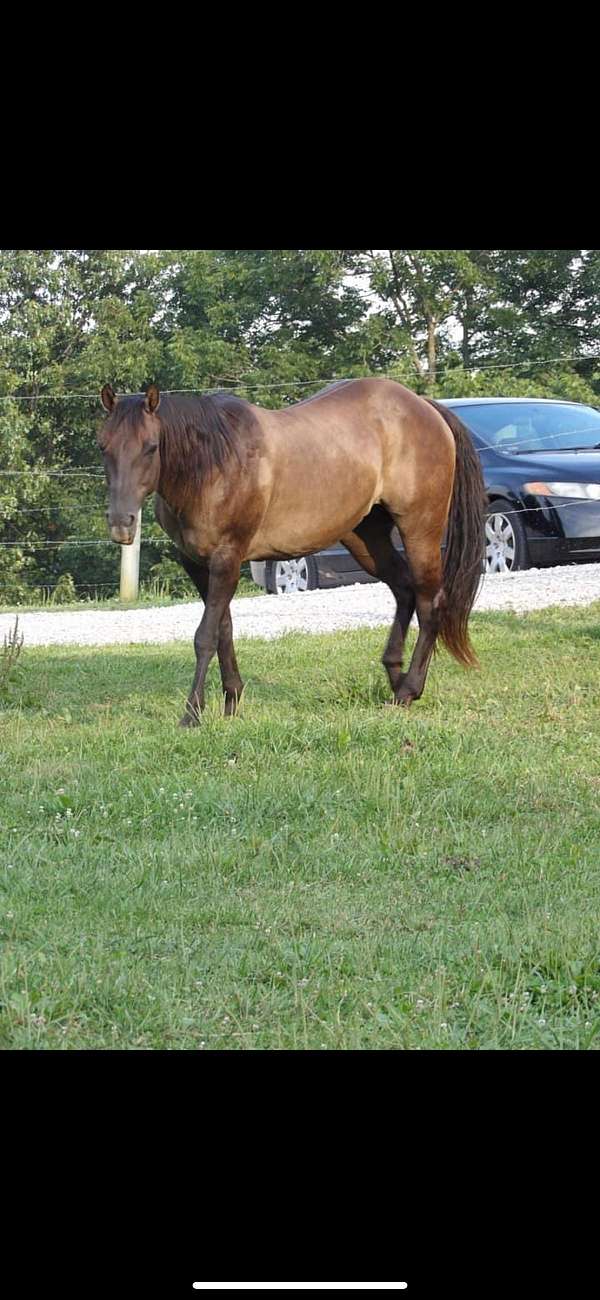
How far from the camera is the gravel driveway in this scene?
12.0 metres

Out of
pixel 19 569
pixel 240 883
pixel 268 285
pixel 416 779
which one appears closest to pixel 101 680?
pixel 416 779

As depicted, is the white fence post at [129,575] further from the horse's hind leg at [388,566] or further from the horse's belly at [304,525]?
the horse's belly at [304,525]

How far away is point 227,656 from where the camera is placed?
768cm

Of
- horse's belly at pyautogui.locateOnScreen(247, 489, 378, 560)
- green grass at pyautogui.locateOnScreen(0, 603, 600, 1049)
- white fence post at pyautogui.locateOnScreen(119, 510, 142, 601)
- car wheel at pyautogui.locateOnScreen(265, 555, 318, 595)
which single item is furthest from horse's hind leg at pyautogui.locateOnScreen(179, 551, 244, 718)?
white fence post at pyautogui.locateOnScreen(119, 510, 142, 601)

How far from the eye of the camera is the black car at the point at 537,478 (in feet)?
43.0

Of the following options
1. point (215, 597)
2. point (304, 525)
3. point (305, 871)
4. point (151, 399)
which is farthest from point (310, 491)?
point (305, 871)

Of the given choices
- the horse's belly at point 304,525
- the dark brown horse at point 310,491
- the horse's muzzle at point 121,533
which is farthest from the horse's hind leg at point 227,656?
the horse's muzzle at point 121,533

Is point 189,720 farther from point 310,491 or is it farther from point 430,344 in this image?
point 430,344

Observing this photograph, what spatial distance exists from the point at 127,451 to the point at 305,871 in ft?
9.52

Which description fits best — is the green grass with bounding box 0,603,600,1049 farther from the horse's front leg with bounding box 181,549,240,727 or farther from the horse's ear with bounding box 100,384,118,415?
the horse's ear with bounding box 100,384,118,415

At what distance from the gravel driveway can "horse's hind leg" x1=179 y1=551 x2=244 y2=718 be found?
11.7 feet

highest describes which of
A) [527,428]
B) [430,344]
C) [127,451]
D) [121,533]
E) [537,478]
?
[430,344]

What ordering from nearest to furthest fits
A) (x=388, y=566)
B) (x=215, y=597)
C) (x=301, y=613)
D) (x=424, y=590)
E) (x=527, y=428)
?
(x=215, y=597) → (x=424, y=590) → (x=388, y=566) → (x=301, y=613) → (x=527, y=428)

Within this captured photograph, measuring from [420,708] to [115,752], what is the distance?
6.83 ft
